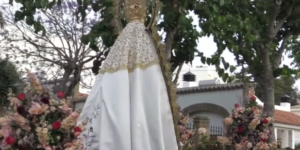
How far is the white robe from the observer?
321cm

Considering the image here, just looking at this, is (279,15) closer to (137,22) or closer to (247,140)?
(247,140)

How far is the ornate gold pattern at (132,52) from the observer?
341 cm

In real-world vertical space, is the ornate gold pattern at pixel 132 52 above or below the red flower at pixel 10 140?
above

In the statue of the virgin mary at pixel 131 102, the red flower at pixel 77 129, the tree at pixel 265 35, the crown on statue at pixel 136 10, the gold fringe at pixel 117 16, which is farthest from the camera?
the tree at pixel 265 35

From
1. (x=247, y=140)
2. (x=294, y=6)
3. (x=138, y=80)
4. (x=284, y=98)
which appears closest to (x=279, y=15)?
(x=294, y=6)

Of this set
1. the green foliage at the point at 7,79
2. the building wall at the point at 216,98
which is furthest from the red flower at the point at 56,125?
the building wall at the point at 216,98

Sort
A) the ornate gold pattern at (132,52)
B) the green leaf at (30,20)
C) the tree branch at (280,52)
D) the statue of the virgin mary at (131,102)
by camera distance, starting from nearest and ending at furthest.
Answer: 1. the statue of the virgin mary at (131,102)
2. the ornate gold pattern at (132,52)
3. the green leaf at (30,20)
4. the tree branch at (280,52)

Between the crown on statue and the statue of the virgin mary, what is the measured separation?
4cm

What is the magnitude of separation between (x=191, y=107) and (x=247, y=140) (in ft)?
31.8

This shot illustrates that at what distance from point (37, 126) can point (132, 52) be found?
4.21 ft

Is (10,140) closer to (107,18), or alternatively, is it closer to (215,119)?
(107,18)

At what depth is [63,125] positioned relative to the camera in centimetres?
432

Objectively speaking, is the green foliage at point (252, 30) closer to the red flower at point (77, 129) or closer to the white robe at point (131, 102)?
the red flower at point (77, 129)

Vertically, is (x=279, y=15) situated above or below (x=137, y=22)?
above
